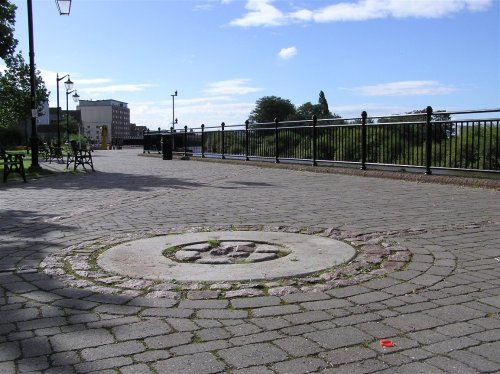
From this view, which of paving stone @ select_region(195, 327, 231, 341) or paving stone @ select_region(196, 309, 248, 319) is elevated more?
paving stone @ select_region(196, 309, 248, 319)

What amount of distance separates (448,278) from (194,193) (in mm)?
7329

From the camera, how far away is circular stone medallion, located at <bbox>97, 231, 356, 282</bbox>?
14.2 feet

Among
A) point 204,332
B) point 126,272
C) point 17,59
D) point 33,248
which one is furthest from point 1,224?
point 17,59

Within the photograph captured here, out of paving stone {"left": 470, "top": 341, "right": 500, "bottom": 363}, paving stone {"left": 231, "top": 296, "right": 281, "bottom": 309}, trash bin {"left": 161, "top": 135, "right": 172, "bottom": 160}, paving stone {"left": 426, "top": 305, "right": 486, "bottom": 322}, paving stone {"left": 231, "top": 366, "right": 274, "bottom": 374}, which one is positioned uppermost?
trash bin {"left": 161, "top": 135, "right": 172, "bottom": 160}

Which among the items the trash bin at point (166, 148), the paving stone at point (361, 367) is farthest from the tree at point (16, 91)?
the paving stone at point (361, 367)

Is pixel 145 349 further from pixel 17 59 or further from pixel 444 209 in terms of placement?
pixel 17 59

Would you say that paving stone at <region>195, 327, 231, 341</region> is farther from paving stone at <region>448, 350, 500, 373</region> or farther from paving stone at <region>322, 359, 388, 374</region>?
paving stone at <region>448, 350, 500, 373</region>

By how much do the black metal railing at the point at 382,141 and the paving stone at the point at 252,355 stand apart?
9.56 meters

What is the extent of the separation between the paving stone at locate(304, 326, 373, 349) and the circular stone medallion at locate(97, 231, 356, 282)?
1.14 m

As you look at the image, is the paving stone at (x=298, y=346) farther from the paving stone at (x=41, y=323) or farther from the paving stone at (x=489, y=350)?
the paving stone at (x=41, y=323)

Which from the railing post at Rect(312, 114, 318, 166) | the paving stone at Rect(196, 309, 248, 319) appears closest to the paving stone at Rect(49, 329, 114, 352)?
the paving stone at Rect(196, 309, 248, 319)

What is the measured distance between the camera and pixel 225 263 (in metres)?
4.73

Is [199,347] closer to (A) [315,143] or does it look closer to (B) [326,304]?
(B) [326,304]

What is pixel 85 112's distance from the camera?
137m
